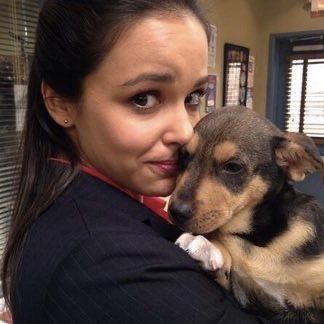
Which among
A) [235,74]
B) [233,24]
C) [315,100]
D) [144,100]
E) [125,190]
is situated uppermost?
[233,24]

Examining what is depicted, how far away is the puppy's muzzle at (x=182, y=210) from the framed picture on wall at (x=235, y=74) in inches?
105

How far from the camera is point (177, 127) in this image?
3.18 feet

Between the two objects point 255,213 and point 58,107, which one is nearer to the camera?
point 58,107

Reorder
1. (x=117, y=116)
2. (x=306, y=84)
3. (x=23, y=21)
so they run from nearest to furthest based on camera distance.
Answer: (x=117, y=116)
(x=23, y=21)
(x=306, y=84)

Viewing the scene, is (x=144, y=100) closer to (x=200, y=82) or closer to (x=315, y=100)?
(x=200, y=82)

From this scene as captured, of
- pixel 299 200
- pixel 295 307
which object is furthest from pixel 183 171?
pixel 295 307

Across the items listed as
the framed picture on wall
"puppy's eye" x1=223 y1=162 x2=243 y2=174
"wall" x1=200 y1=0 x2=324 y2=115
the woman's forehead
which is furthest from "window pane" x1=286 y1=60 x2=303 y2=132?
the woman's forehead

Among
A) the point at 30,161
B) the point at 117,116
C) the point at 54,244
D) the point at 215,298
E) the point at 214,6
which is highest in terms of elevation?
the point at 214,6

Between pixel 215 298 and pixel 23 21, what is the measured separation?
189 centimetres

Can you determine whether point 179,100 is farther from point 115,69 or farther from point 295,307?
point 295,307

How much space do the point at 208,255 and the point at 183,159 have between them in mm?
264

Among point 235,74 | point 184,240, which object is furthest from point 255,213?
point 235,74

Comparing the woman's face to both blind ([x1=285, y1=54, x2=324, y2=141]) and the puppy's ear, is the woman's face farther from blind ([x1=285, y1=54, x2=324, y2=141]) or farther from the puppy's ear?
blind ([x1=285, y1=54, x2=324, y2=141])

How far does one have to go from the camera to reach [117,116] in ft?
2.89
